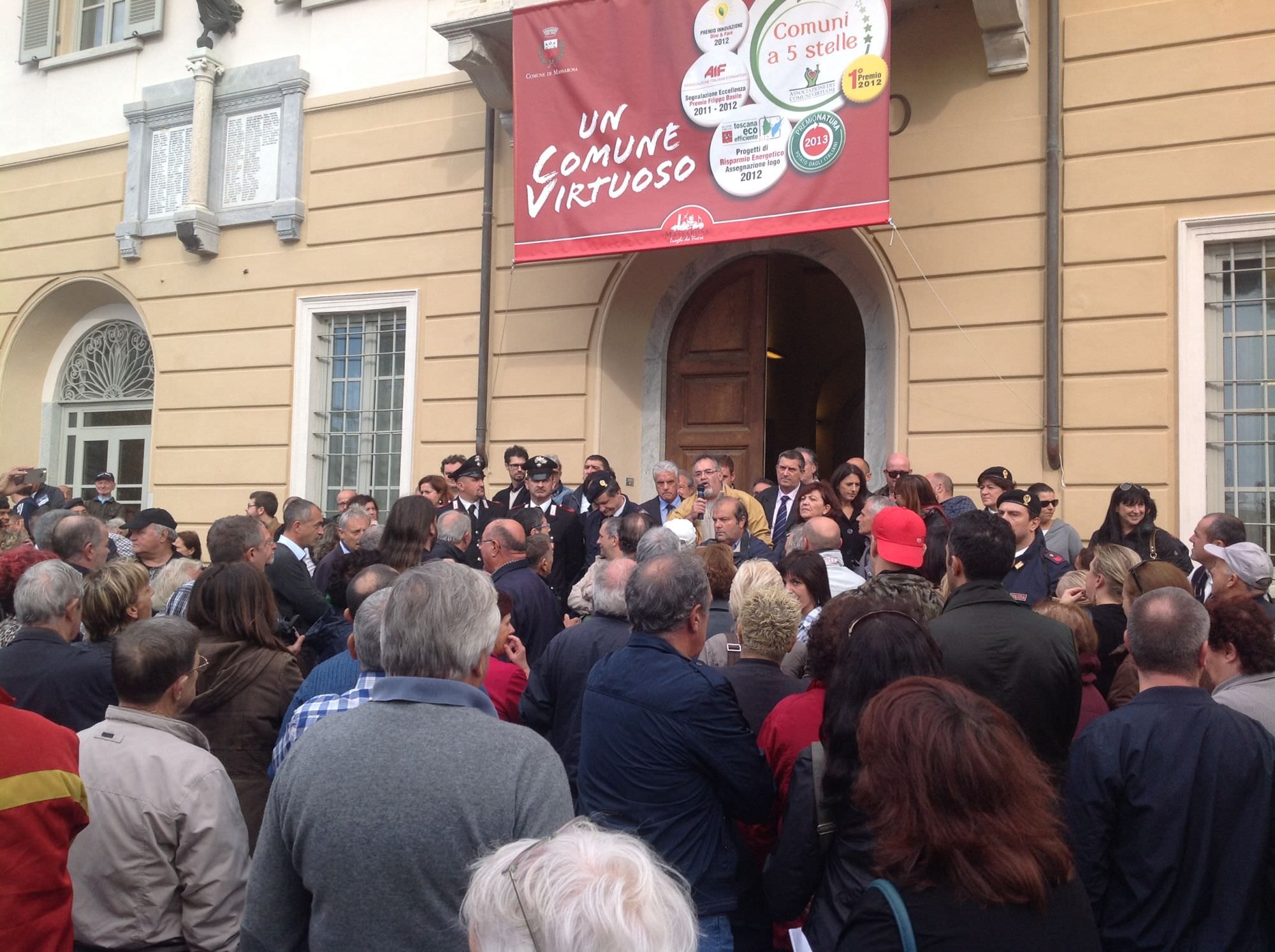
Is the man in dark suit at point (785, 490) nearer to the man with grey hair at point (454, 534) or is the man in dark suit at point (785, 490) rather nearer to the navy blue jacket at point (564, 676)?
the man with grey hair at point (454, 534)

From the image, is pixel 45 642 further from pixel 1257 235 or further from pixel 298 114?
pixel 298 114

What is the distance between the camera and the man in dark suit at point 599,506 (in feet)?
29.6

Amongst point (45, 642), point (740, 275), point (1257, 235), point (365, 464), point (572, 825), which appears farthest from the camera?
point (365, 464)

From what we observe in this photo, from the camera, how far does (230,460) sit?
13008mm

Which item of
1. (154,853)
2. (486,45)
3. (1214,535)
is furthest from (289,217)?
(154,853)

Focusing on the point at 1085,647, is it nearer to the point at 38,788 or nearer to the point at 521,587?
the point at 521,587

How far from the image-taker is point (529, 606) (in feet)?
18.9

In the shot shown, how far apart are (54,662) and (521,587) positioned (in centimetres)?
228

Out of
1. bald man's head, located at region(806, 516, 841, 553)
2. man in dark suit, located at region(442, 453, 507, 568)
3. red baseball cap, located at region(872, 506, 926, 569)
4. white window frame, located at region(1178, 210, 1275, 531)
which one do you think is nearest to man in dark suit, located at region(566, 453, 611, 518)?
man in dark suit, located at region(442, 453, 507, 568)

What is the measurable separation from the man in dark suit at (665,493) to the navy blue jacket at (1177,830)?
19.5 ft

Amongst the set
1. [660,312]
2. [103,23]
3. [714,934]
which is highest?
[103,23]

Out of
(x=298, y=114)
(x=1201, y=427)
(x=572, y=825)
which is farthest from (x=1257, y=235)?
(x=298, y=114)

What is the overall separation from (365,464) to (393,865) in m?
10.6

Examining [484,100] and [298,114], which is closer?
[484,100]
